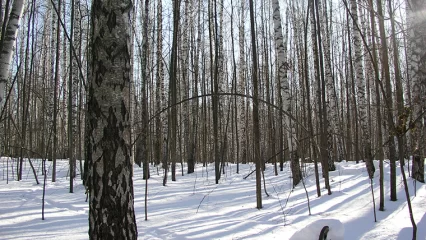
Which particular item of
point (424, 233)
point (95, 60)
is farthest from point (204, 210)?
point (95, 60)

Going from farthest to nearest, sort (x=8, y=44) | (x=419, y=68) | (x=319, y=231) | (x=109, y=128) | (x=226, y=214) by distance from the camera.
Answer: (x=226, y=214) → (x=419, y=68) → (x=8, y=44) → (x=319, y=231) → (x=109, y=128)

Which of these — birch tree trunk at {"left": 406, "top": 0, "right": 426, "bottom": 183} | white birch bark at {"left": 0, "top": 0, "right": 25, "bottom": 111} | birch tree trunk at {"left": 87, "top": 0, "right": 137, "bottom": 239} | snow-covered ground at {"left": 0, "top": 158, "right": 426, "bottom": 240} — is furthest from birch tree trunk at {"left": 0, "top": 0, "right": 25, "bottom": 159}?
birch tree trunk at {"left": 406, "top": 0, "right": 426, "bottom": 183}

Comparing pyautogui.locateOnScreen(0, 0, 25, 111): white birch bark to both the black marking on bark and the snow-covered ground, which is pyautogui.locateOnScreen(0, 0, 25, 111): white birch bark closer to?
the snow-covered ground

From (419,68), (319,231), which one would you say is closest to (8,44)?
(319,231)

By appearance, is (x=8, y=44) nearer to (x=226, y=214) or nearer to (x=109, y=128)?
(x=109, y=128)

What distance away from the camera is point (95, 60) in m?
1.87

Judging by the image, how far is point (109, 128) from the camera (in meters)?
1.81

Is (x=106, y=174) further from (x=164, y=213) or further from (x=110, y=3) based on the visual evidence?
(x=164, y=213)

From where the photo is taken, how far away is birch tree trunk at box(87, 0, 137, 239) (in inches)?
69.7

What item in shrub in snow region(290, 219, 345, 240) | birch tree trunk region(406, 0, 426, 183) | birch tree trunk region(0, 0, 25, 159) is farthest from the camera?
birch tree trunk region(0, 0, 25, 159)

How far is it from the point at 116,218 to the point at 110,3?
1.33m

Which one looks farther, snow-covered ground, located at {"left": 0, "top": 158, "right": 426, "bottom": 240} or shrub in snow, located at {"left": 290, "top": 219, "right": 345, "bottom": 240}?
snow-covered ground, located at {"left": 0, "top": 158, "right": 426, "bottom": 240}

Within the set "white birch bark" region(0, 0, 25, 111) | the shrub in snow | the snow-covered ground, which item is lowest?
the snow-covered ground

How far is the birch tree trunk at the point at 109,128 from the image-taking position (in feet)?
5.81
